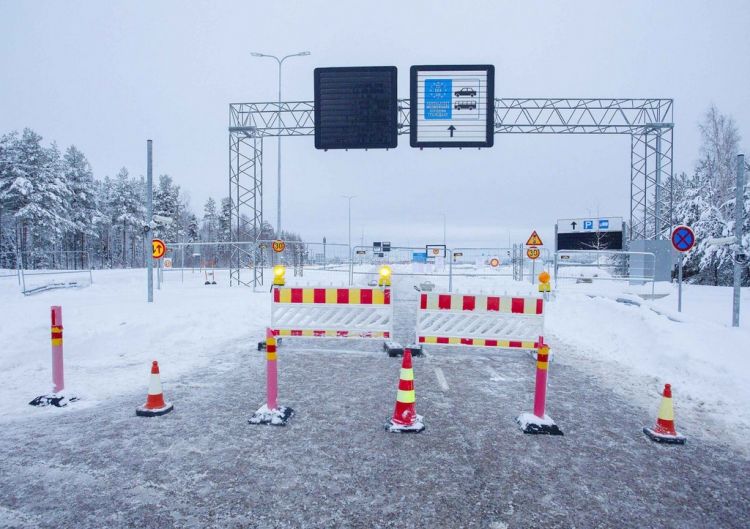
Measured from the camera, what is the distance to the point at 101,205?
235 feet

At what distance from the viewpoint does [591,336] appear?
10961 millimetres

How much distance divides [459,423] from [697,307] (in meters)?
14.1

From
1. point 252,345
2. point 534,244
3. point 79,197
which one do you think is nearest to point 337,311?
point 252,345

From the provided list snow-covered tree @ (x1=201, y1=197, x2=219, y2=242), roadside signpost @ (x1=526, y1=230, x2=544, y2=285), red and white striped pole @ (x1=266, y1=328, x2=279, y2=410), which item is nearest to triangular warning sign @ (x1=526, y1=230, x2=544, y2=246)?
roadside signpost @ (x1=526, y1=230, x2=544, y2=285)

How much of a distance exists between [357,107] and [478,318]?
9.81m

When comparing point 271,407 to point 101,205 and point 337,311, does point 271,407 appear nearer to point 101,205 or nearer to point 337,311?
point 337,311

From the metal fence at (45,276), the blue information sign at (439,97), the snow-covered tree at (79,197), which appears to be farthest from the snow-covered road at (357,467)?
the snow-covered tree at (79,197)

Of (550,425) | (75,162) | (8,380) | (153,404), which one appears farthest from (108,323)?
(75,162)

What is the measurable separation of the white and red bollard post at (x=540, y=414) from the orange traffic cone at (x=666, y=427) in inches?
40.0

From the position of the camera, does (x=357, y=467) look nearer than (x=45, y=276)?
Yes

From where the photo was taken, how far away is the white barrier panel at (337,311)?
902 centimetres

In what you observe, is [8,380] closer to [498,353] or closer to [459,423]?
[459,423]

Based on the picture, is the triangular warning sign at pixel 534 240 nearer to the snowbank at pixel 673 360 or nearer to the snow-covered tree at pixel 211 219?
the snowbank at pixel 673 360

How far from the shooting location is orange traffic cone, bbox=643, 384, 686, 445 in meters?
4.64
